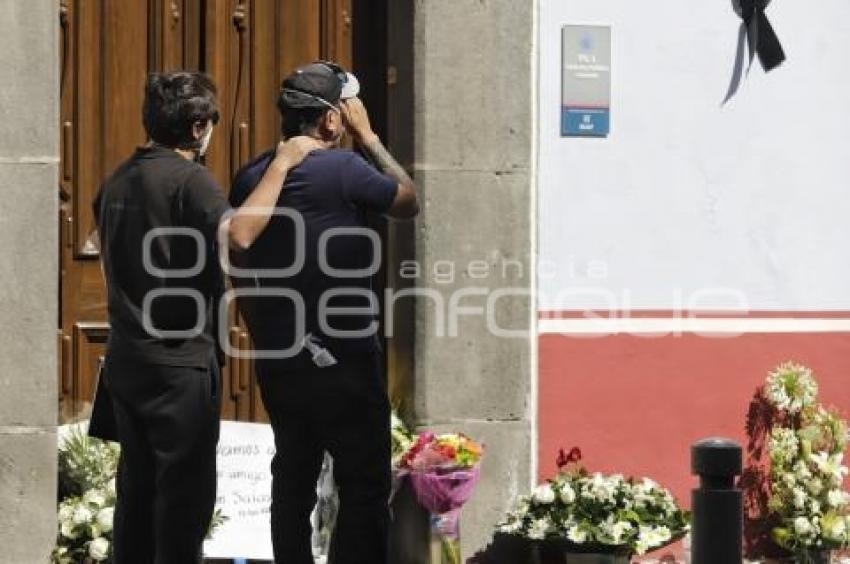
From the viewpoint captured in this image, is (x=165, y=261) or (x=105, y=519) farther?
(x=105, y=519)

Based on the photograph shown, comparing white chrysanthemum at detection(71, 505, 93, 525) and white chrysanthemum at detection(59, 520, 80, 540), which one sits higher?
white chrysanthemum at detection(71, 505, 93, 525)

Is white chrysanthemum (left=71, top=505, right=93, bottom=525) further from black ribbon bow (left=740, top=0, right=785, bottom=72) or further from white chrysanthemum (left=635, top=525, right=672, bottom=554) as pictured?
black ribbon bow (left=740, top=0, right=785, bottom=72)

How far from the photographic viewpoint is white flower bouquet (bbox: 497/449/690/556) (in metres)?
7.80

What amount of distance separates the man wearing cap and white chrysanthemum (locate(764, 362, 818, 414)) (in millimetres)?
2732

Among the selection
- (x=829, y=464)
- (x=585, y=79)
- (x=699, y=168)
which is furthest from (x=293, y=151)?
(x=829, y=464)

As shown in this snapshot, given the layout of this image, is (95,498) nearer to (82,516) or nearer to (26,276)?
(82,516)

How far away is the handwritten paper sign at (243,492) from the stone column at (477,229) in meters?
0.69

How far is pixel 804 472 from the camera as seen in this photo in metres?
8.58

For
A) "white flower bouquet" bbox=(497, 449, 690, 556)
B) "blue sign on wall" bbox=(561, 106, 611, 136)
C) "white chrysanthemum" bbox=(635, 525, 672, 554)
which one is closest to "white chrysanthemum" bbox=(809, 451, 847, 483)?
"white flower bouquet" bbox=(497, 449, 690, 556)

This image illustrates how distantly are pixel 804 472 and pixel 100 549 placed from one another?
307 centimetres

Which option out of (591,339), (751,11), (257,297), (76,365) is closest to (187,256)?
(257,297)

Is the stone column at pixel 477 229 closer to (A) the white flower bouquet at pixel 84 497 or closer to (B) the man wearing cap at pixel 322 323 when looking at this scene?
(A) the white flower bouquet at pixel 84 497

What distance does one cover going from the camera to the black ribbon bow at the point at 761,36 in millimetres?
8672

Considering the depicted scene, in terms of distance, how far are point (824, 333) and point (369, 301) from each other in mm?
3127
